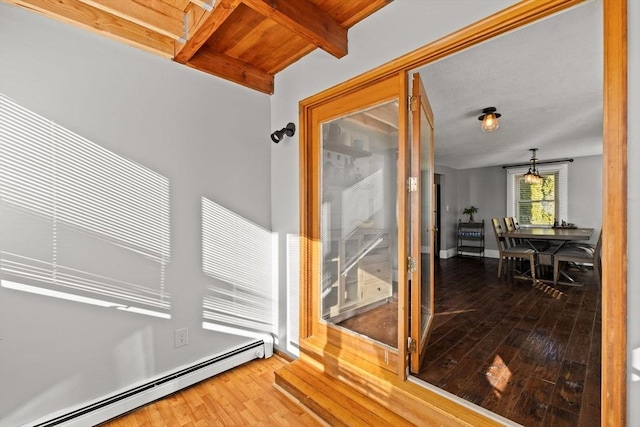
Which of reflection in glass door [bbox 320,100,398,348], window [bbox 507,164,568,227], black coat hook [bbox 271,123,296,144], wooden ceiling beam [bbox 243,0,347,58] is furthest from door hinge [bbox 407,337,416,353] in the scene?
window [bbox 507,164,568,227]

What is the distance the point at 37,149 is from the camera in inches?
62.8

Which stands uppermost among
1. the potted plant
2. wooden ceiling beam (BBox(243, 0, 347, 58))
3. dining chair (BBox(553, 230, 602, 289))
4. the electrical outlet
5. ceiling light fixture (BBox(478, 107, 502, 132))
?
wooden ceiling beam (BBox(243, 0, 347, 58))

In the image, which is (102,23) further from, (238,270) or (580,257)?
(580,257)

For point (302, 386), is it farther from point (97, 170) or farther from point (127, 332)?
point (97, 170)

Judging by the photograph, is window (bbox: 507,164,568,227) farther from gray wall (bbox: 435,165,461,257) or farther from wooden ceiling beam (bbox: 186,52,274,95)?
wooden ceiling beam (bbox: 186,52,274,95)

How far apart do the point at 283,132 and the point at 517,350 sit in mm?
2633

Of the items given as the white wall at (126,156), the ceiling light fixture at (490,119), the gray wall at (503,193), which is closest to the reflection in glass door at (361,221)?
the white wall at (126,156)

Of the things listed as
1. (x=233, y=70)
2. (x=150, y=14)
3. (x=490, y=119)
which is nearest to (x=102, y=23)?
(x=150, y=14)

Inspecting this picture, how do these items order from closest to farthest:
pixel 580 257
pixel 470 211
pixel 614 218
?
pixel 614 218
pixel 580 257
pixel 470 211

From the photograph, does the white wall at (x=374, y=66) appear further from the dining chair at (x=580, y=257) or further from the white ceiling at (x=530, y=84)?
the dining chair at (x=580, y=257)

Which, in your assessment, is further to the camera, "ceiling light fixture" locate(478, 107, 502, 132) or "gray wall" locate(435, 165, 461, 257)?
"gray wall" locate(435, 165, 461, 257)

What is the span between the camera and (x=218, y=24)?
1709 millimetres

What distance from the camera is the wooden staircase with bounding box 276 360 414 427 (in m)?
1.65

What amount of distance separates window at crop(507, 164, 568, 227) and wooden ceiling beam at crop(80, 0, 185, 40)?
7412mm
